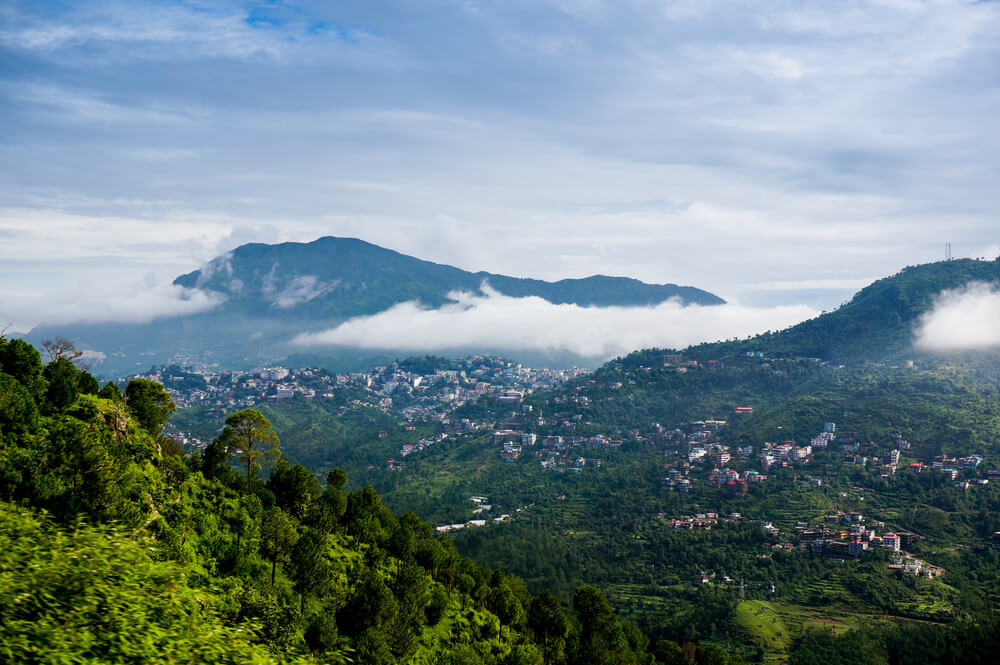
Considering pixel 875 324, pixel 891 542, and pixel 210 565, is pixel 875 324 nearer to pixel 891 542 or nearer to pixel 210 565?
pixel 891 542

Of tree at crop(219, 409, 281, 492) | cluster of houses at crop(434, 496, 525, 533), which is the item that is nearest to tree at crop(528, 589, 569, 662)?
tree at crop(219, 409, 281, 492)

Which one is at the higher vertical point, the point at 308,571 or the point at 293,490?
the point at 293,490

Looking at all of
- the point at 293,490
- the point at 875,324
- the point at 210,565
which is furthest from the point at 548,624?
the point at 875,324

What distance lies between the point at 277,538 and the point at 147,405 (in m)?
10.8

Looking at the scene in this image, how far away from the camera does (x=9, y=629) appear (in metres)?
7.03

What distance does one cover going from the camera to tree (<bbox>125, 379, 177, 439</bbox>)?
96.8ft

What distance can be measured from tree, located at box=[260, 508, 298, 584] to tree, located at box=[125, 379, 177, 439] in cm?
835

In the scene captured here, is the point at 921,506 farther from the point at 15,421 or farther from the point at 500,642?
the point at 15,421

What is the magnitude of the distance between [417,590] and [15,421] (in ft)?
56.1

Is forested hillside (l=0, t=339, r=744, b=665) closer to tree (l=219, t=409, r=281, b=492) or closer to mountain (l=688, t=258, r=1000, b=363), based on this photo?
tree (l=219, t=409, r=281, b=492)

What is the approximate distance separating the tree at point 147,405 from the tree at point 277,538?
835 centimetres

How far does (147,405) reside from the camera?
1168 inches

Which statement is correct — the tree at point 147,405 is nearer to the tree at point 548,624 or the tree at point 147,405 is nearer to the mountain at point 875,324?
the tree at point 548,624

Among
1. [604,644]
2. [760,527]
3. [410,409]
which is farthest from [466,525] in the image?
[410,409]
